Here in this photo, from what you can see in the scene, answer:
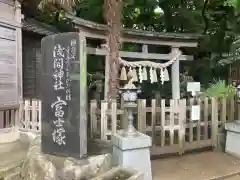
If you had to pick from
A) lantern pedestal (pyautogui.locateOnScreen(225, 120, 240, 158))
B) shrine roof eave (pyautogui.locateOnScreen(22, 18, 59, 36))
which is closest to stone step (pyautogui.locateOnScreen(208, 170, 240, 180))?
lantern pedestal (pyautogui.locateOnScreen(225, 120, 240, 158))

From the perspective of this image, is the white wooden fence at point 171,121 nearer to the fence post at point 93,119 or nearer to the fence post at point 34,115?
the fence post at point 93,119

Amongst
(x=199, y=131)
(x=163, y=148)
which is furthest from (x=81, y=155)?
(x=199, y=131)

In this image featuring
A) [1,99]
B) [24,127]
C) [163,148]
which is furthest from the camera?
[24,127]

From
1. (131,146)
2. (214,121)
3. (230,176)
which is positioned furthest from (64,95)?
(214,121)

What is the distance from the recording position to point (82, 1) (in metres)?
13.9

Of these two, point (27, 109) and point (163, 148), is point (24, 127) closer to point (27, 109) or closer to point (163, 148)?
point (27, 109)

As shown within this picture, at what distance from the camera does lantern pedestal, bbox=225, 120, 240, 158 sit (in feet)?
23.5

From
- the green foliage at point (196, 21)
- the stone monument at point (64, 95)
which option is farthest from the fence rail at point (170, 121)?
the green foliage at point (196, 21)

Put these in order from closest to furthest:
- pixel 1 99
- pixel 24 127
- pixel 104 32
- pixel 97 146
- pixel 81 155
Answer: pixel 81 155, pixel 97 146, pixel 1 99, pixel 24 127, pixel 104 32

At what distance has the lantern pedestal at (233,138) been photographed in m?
7.16

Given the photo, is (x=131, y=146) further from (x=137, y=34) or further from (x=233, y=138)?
(x=137, y=34)

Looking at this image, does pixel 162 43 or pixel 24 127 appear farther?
pixel 162 43

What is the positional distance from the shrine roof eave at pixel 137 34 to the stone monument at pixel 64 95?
3.74m

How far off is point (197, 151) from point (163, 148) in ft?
3.80
